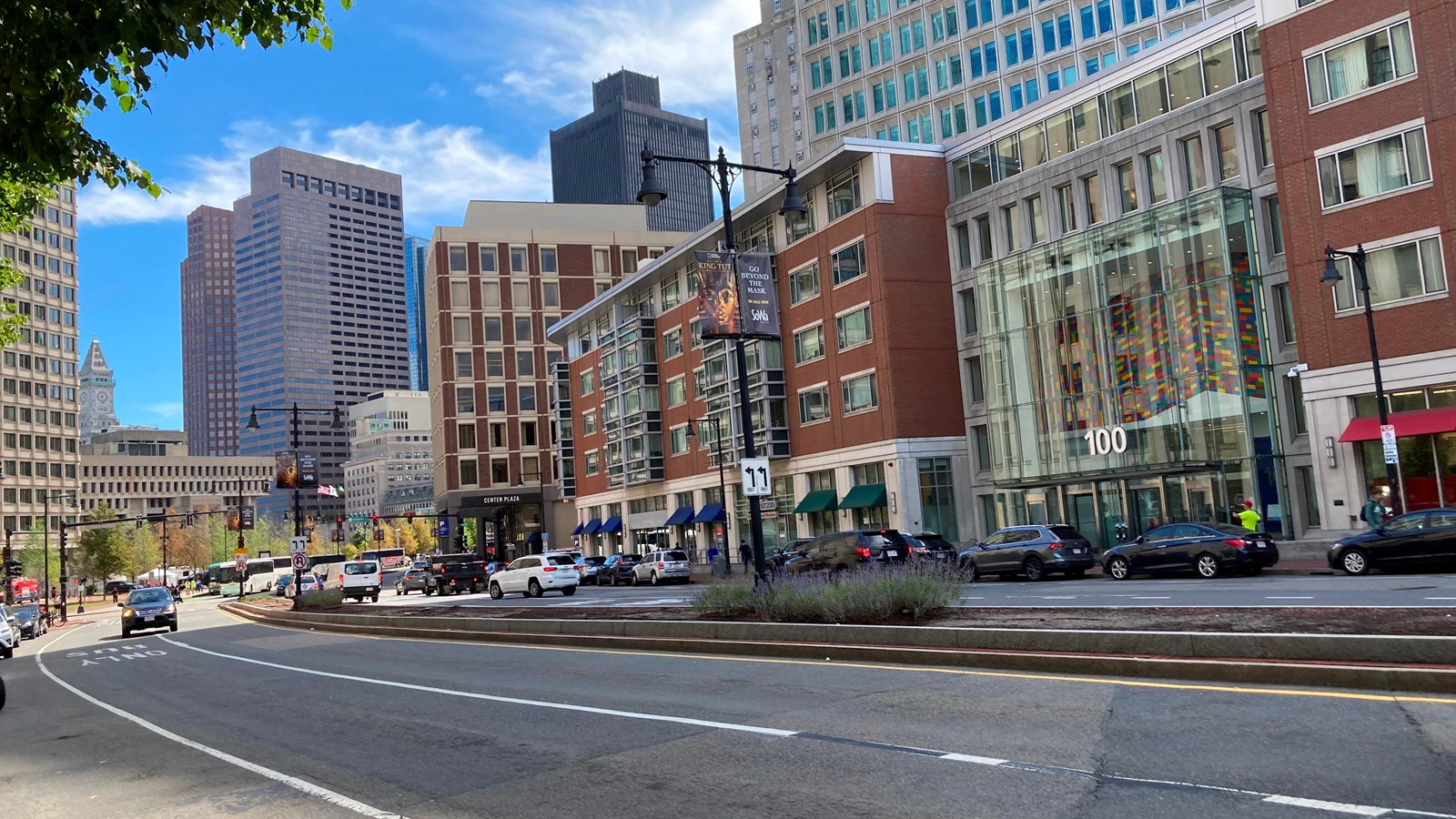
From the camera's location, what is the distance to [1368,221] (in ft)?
105

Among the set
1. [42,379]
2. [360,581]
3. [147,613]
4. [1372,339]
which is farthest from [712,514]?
[42,379]

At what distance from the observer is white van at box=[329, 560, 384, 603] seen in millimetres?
52375

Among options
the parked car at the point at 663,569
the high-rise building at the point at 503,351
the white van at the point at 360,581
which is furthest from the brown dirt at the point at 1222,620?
the high-rise building at the point at 503,351

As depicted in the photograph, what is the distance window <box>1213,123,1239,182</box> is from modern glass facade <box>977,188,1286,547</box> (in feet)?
5.48

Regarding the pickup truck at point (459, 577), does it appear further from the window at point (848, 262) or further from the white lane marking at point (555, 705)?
the white lane marking at point (555, 705)

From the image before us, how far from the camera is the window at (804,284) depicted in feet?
177

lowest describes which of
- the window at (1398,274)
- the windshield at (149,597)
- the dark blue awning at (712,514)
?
the windshield at (149,597)

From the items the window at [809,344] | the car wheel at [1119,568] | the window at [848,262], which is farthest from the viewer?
the window at [809,344]

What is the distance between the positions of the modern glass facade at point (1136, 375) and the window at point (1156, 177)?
2.01 metres

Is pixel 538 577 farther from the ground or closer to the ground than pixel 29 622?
farther from the ground

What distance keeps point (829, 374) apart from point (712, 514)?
13.6m

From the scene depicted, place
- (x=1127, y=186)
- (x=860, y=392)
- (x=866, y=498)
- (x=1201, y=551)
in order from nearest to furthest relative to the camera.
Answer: (x=1201, y=551), (x=1127, y=186), (x=866, y=498), (x=860, y=392)

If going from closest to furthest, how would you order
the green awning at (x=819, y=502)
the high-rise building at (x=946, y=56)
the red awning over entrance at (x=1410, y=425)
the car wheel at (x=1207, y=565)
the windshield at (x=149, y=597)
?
the car wheel at (x=1207, y=565) → the red awning over entrance at (x=1410, y=425) → the windshield at (x=149, y=597) → the green awning at (x=819, y=502) → the high-rise building at (x=946, y=56)

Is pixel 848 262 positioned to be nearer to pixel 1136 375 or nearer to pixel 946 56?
pixel 1136 375
